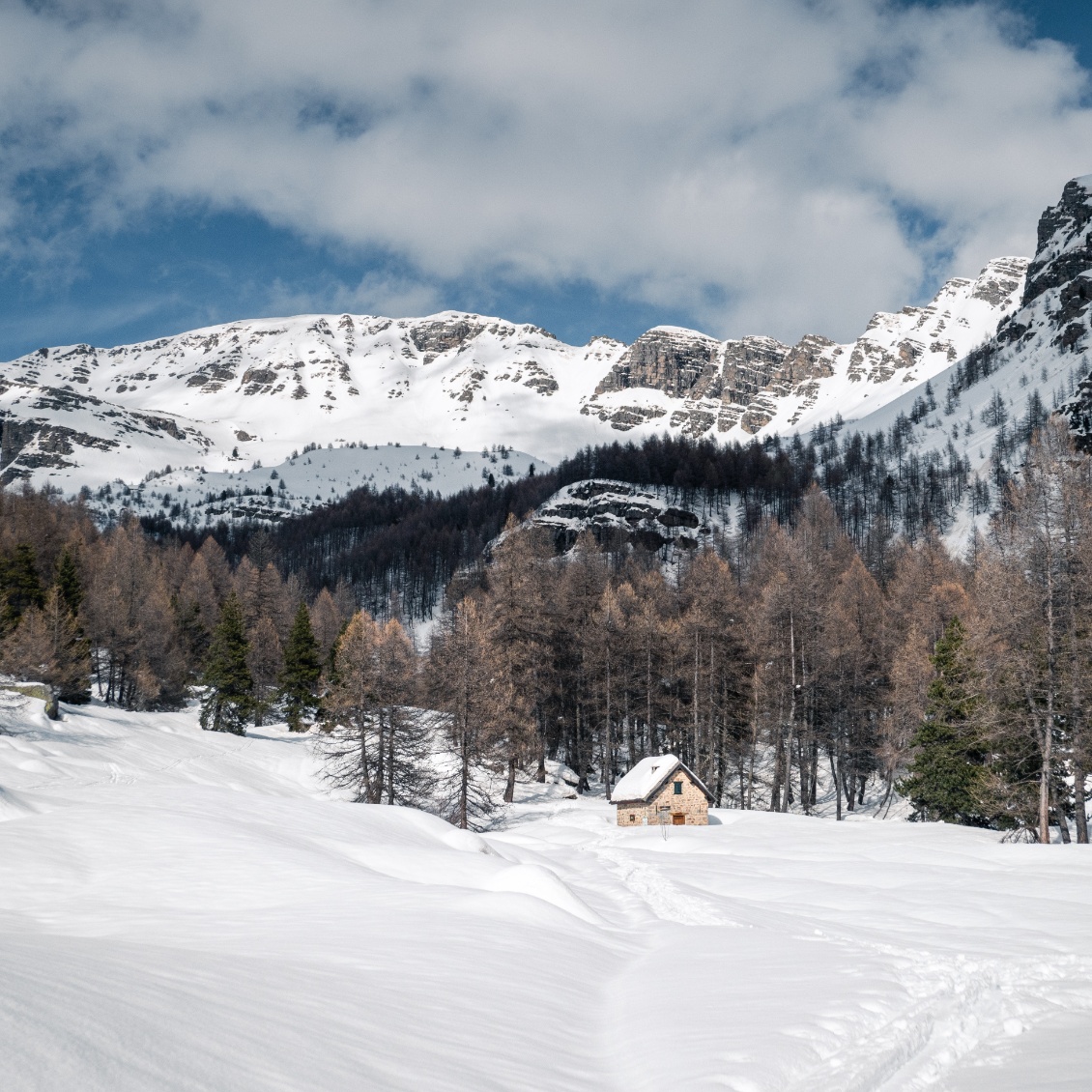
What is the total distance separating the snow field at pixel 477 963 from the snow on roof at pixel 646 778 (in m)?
15.1

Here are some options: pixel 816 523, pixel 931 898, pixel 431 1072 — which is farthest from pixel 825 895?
pixel 816 523

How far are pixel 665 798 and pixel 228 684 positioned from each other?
30.8 meters

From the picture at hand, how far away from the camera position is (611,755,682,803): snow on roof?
3856cm

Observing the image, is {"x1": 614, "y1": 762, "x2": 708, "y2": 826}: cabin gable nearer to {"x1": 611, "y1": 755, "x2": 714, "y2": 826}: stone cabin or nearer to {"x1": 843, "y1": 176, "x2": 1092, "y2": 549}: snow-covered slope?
{"x1": 611, "y1": 755, "x2": 714, "y2": 826}: stone cabin

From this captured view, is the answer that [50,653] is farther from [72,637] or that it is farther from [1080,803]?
[1080,803]

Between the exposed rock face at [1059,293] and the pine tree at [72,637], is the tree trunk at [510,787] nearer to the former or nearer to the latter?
the pine tree at [72,637]

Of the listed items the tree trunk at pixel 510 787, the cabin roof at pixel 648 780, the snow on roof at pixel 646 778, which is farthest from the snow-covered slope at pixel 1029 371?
the tree trunk at pixel 510 787

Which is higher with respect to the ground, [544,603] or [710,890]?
[544,603]

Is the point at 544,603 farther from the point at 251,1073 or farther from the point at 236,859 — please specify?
the point at 251,1073

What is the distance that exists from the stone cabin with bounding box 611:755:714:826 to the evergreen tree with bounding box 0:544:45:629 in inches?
1688

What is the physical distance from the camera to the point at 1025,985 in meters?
10.4

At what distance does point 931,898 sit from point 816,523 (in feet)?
305

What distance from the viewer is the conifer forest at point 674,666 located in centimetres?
2491

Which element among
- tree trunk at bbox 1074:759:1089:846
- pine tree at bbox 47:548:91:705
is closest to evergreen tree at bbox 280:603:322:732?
pine tree at bbox 47:548:91:705
